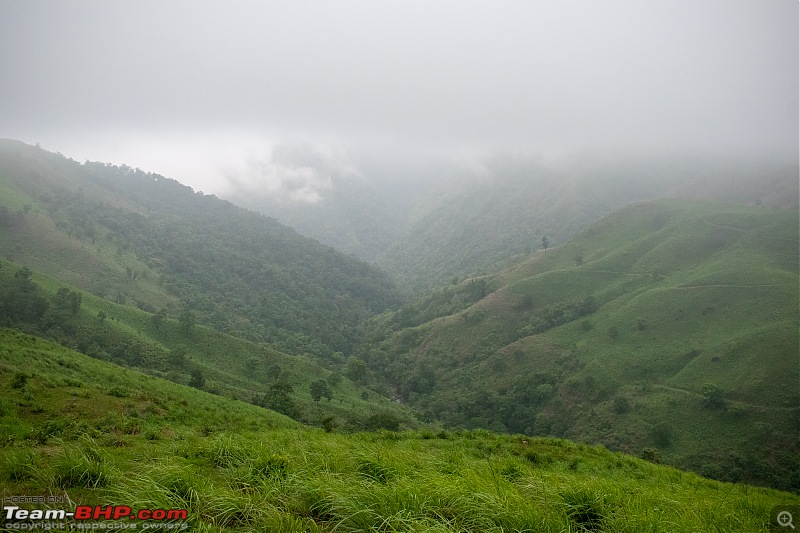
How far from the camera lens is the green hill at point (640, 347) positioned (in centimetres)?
6475

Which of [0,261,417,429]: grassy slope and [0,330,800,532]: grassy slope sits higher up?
[0,330,800,532]: grassy slope

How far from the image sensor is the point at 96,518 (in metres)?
4.86

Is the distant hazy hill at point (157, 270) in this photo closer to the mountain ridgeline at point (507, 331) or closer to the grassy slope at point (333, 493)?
the mountain ridgeline at point (507, 331)

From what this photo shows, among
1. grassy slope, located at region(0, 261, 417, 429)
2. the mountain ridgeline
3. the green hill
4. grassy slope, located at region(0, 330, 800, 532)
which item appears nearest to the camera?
grassy slope, located at region(0, 330, 800, 532)

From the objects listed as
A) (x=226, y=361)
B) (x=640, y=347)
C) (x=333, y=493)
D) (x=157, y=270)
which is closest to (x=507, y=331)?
(x=640, y=347)

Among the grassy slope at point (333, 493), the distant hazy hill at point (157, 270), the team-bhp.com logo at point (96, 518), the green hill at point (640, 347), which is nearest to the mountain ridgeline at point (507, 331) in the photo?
the green hill at point (640, 347)

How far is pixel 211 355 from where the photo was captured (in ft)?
279

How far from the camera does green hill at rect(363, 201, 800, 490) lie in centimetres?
6475

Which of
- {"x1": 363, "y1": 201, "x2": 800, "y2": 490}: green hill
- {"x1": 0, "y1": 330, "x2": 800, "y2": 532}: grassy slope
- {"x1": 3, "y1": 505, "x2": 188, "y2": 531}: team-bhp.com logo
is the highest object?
{"x1": 3, "y1": 505, "x2": 188, "y2": 531}: team-bhp.com logo

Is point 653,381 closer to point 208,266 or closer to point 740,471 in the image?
point 740,471

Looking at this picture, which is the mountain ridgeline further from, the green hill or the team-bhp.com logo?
the team-bhp.com logo

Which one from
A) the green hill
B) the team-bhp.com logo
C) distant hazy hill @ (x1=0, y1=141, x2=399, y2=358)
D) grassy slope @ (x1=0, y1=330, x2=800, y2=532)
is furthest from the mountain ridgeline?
the team-bhp.com logo

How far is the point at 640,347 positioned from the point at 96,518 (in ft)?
348

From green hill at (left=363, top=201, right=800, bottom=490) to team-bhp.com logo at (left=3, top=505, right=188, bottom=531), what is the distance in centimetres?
4054
